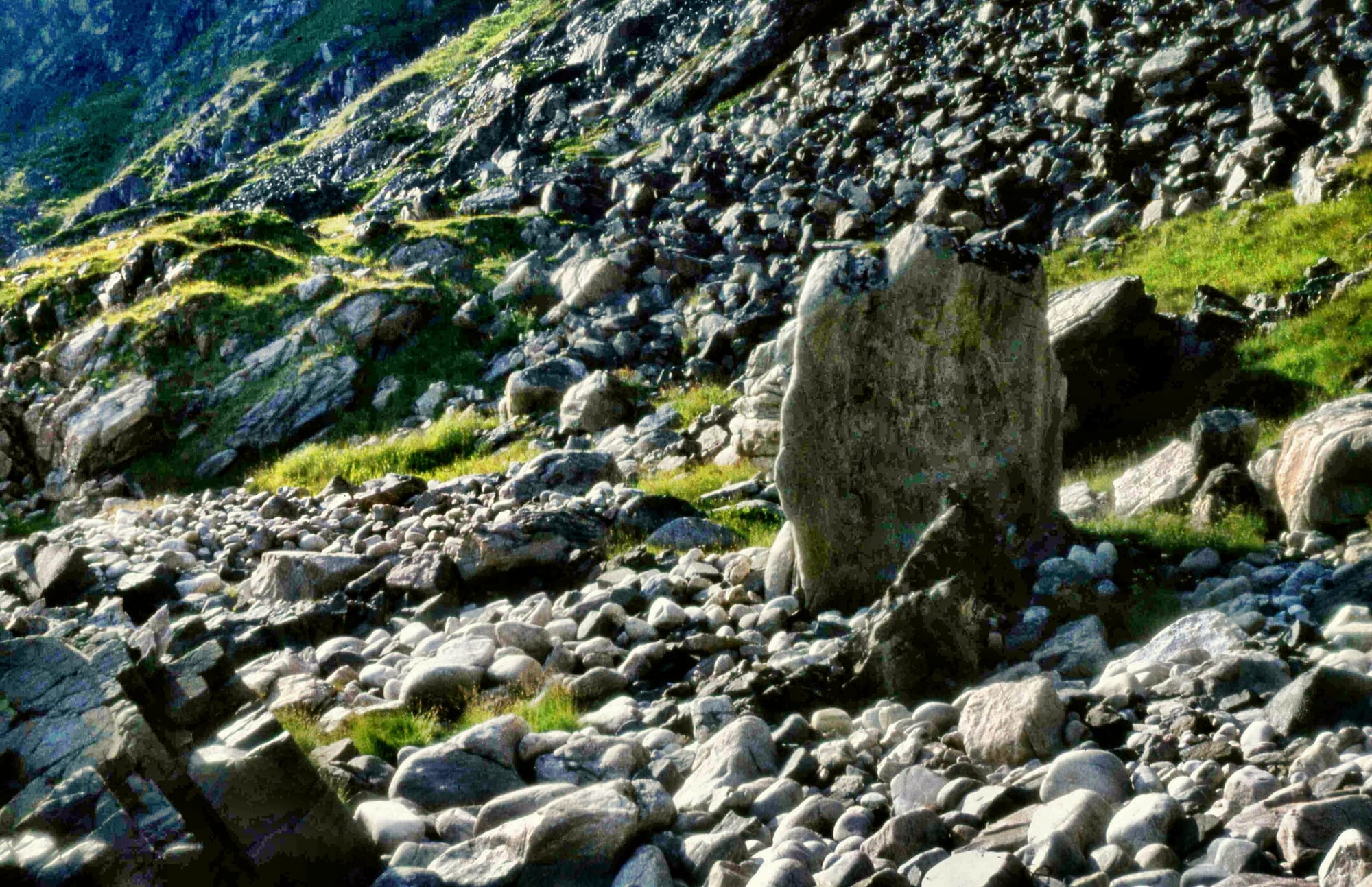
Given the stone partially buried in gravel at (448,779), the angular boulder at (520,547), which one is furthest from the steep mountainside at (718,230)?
the stone partially buried in gravel at (448,779)

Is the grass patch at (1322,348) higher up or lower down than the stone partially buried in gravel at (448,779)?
lower down

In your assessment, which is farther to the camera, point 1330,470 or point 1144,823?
point 1330,470

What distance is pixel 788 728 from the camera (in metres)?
6.76

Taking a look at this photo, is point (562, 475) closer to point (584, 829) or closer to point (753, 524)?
point (753, 524)

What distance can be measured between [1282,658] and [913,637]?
2248mm

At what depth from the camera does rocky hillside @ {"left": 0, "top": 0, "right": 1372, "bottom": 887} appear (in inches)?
199

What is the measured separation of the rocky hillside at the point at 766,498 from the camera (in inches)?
199

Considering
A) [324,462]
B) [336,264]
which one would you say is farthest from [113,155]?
[324,462]

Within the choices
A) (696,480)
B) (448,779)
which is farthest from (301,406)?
(448,779)

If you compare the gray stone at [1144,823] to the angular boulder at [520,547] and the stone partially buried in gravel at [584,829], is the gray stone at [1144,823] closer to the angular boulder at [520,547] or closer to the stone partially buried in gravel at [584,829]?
the stone partially buried in gravel at [584,829]

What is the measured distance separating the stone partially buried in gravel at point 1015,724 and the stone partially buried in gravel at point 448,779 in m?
2.70

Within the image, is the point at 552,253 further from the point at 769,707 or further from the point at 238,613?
the point at 769,707

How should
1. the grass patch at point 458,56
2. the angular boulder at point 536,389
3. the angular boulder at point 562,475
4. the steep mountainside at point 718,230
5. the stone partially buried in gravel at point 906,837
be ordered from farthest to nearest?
the grass patch at point 458,56
the steep mountainside at point 718,230
the angular boulder at point 536,389
the angular boulder at point 562,475
the stone partially buried in gravel at point 906,837

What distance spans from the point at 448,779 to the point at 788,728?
2110mm
